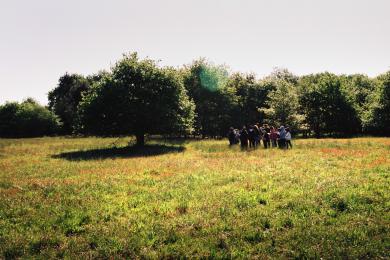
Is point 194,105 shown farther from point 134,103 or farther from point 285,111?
point 285,111

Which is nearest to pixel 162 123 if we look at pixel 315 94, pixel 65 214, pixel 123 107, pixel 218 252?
pixel 123 107

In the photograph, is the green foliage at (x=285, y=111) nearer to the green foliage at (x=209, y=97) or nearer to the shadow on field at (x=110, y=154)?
the green foliage at (x=209, y=97)

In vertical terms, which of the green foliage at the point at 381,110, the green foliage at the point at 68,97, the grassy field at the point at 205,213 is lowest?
the grassy field at the point at 205,213

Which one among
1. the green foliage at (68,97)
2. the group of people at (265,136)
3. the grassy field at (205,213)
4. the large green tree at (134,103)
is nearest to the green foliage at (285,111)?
Result: the large green tree at (134,103)

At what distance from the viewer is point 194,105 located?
51.8m

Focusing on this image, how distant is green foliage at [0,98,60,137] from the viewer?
104 meters

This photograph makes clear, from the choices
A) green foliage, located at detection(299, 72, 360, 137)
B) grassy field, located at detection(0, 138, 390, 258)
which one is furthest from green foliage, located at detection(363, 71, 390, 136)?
grassy field, located at detection(0, 138, 390, 258)

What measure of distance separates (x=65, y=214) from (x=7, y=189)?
23.1 feet

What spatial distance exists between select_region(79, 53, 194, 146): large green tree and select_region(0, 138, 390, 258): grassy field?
2166cm

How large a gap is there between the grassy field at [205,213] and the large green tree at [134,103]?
853 inches

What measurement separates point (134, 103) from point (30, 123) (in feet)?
234

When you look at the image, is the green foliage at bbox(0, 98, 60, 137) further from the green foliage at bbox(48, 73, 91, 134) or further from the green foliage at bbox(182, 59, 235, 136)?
the green foliage at bbox(182, 59, 235, 136)

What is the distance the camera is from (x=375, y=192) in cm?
1543

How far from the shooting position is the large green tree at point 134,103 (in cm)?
4416
